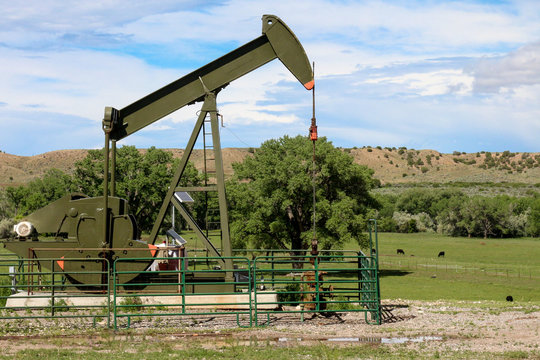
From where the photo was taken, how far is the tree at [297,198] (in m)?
36.7

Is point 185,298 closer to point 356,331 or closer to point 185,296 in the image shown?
point 185,296

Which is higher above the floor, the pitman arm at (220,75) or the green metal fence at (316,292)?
the pitman arm at (220,75)

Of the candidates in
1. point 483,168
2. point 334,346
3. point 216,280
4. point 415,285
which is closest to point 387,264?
point 415,285

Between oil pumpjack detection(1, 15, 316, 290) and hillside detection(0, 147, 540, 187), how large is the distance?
313 feet

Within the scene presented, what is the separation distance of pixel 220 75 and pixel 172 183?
2.50m

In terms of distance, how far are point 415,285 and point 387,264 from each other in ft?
36.6

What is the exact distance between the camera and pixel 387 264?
43.3 m

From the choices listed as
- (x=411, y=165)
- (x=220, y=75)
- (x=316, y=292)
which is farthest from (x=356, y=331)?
(x=411, y=165)

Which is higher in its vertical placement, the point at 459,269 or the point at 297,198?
the point at 297,198

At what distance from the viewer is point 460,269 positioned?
37750 millimetres

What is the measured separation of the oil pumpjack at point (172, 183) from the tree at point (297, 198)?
22.3 metres

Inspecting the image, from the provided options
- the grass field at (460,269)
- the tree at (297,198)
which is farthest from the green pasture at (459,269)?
the tree at (297,198)

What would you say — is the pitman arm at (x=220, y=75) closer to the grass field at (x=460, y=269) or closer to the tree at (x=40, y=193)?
the grass field at (x=460, y=269)

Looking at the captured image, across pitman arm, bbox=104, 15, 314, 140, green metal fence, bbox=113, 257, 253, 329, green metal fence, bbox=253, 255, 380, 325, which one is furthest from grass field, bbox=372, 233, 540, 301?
pitman arm, bbox=104, 15, 314, 140
